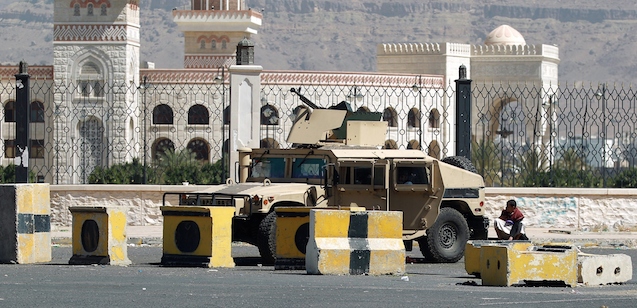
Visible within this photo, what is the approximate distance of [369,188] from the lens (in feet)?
55.1

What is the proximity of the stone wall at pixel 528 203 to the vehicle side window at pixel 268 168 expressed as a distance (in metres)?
5.67

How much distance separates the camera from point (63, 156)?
55719 mm

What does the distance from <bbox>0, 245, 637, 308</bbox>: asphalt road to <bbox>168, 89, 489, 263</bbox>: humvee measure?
1287 mm

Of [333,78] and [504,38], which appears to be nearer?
[333,78]

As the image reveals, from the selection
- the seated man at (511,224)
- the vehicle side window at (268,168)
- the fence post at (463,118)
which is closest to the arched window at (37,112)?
the fence post at (463,118)

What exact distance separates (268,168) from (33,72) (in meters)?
42.9

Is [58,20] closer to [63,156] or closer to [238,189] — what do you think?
[63,156]

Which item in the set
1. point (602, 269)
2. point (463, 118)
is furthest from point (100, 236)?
point (463, 118)

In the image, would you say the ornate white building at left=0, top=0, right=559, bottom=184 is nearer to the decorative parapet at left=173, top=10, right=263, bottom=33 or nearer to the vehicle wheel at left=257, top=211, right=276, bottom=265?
the decorative parapet at left=173, top=10, right=263, bottom=33

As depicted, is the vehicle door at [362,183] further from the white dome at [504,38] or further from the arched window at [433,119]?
the white dome at [504,38]

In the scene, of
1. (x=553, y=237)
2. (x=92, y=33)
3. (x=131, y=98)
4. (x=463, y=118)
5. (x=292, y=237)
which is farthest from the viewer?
(x=92, y=33)

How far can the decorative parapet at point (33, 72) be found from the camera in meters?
58.0

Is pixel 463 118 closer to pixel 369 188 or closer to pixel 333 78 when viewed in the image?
pixel 369 188

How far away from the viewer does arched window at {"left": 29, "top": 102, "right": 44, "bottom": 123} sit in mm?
61062
